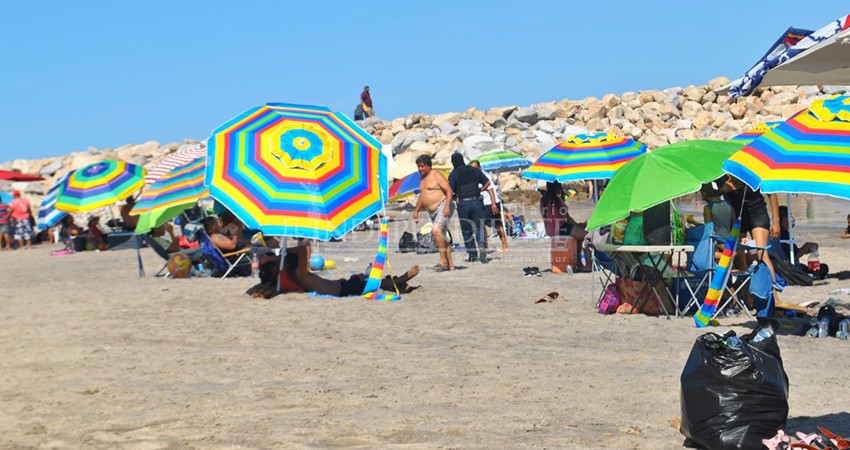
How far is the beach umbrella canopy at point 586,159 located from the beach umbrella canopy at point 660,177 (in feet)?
9.95

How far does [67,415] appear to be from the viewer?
5277mm

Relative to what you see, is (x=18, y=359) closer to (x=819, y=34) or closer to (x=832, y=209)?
(x=819, y=34)

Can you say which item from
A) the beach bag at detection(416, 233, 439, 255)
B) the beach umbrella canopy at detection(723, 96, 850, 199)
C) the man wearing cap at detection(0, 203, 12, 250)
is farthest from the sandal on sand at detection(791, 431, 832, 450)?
the man wearing cap at detection(0, 203, 12, 250)

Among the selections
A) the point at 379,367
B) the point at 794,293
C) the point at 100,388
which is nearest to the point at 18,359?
the point at 100,388

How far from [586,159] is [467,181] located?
2.16m

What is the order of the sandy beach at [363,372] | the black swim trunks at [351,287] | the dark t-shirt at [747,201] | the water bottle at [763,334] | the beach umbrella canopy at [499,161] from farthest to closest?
the beach umbrella canopy at [499,161]
the black swim trunks at [351,287]
the dark t-shirt at [747,201]
the sandy beach at [363,372]
the water bottle at [763,334]

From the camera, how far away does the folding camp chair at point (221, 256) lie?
467 inches

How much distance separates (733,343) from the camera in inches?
175

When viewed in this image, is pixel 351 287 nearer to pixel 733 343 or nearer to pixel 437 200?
pixel 437 200

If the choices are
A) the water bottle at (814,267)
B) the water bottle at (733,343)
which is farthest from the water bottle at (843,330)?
the water bottle at (814,267)

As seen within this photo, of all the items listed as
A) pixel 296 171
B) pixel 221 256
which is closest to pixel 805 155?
pixel 296 171

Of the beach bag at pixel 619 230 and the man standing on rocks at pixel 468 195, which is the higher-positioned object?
the man standing on rocks at pixel 468 195

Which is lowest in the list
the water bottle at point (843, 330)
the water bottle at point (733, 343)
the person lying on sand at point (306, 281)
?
the water bottle at point (843, 330)

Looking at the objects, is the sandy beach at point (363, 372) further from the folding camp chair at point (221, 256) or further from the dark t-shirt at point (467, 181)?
the dark t-shirt at point (467, 181)
